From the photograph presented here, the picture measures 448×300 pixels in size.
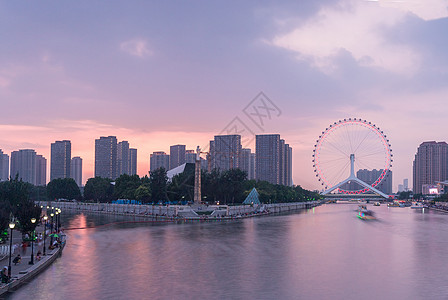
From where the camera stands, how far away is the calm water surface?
30906 millimetres

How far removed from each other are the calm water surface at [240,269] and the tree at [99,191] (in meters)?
103

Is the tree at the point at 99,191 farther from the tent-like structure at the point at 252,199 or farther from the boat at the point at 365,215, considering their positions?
the boat at the point at 365,215

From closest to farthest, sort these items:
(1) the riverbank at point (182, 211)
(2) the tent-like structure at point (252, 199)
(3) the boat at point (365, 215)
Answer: (1) the riverbank at point (182, 211), (3) the boat at point (365, 215), (2) the tent-like structure at point (252, 199)

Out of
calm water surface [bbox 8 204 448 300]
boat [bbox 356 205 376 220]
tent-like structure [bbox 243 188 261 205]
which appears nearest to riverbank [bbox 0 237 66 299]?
calm water surface [bbox 8 204 448 300]

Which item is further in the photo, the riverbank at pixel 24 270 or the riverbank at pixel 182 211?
the riverbank at pixel 182 211

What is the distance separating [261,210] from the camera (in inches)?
5546

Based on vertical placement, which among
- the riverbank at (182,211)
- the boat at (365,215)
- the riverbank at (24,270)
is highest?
the riverbank at (24,270)

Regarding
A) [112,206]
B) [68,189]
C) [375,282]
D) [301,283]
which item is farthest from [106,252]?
[68,189]

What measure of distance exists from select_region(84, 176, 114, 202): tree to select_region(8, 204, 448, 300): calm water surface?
103m

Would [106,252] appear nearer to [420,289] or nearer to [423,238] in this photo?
[420,289]

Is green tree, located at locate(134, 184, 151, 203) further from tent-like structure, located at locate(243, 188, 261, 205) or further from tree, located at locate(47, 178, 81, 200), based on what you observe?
tree, located at locate(47, 178, 81, 200)

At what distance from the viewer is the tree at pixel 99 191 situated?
16512cm

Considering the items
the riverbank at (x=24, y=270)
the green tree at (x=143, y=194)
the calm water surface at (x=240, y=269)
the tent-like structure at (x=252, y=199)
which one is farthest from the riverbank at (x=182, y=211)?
the riverbank at (x=24, y=270)

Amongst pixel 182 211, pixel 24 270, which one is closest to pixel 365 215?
pixel 182 211
